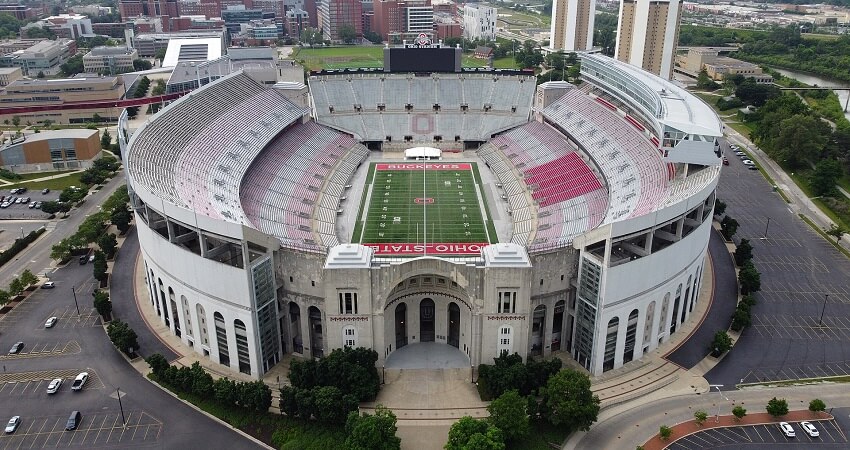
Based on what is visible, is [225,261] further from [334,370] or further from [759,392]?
[759,392]

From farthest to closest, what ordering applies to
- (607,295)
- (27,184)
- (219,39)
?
(219,39), (27,184), (607,295)

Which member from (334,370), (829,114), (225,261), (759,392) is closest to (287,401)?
(334,370)

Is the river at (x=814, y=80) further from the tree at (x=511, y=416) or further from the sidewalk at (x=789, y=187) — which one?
the tree at (x=511, y=416)

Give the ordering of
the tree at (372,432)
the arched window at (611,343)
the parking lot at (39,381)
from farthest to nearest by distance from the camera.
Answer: the arched window at (611,343) < the parking lot at (39,381) < the tree at (372,432)

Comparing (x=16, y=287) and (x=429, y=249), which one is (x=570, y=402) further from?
(x=16, y=287)

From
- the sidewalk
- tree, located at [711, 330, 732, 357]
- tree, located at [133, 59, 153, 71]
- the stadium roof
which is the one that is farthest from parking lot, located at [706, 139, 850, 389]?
tree, located at [133, 59, 153, 71]

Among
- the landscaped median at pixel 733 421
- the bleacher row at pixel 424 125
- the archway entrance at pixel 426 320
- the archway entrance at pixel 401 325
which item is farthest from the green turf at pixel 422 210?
the landscaped median at pixel 733 421
